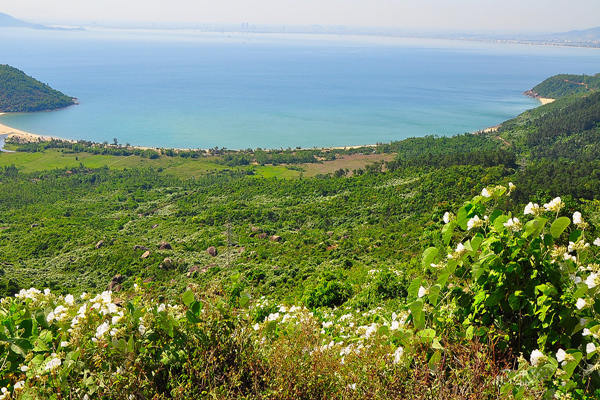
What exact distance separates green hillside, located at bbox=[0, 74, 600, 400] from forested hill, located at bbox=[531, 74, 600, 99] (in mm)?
69618

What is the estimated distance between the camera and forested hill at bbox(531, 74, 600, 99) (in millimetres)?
80938

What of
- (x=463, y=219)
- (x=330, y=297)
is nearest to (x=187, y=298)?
(x=463, y=219)

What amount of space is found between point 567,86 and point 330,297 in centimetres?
10101

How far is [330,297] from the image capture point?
9203 mm

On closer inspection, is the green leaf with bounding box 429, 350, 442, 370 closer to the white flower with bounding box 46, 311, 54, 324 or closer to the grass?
the white flower with bounding box 46, 311, 54, 324

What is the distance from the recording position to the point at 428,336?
2.20m

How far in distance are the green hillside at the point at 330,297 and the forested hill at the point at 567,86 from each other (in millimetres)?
69618

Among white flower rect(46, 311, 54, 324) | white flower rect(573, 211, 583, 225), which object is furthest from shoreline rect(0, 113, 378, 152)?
white flower rect(46, 311, 54, 324)

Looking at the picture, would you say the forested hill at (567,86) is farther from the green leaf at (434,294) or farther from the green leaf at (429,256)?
the green leaf at (434,294)

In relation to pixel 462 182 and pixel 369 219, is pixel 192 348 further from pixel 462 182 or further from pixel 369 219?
pixel 462 182

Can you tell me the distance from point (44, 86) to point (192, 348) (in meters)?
101

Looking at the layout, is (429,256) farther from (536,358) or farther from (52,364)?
(52,364)

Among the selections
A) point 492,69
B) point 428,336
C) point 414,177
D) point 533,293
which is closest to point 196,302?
point 428,336

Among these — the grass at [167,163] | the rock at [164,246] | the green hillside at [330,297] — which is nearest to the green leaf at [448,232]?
the green hillside at [330,297]
